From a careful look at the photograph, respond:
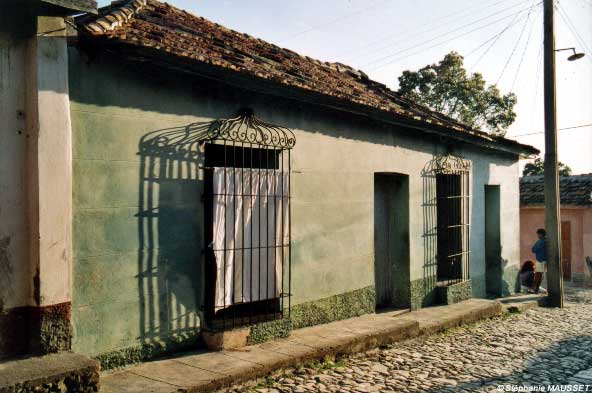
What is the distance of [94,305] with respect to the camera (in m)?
4.41

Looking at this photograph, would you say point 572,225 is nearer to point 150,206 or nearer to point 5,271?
point 150,206

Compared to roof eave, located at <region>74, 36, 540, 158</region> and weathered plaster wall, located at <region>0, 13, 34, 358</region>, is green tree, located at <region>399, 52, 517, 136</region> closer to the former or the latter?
roof eave, located at <region>74, 36, 540, 158</region>

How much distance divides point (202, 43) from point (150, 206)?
Answer: 2274 mm

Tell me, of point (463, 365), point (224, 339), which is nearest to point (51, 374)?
point (224, 339)

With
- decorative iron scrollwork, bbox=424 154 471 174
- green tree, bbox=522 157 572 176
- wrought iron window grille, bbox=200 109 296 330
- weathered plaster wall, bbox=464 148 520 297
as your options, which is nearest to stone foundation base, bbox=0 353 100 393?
wrought iron window grille, bbox=200 109 296 330

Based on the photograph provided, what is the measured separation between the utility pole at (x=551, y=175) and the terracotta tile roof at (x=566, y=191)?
6.38 meters

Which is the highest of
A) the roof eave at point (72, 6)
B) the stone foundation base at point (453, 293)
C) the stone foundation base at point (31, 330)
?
the roof eave at point (72, 6)

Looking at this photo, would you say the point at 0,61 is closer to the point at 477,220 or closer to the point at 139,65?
the point at 139,65

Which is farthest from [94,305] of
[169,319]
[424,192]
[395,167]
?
[424,192]

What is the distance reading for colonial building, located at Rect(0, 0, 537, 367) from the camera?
3975 millimetres

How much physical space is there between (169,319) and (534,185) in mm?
17846

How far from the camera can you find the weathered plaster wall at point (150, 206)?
4375 mm

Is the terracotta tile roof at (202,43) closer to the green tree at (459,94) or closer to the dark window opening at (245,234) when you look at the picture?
the dark window opening at (245,234)

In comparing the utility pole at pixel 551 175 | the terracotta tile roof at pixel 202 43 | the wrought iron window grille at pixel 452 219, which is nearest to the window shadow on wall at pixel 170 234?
the terracotta tile roof at pixel 202 43
